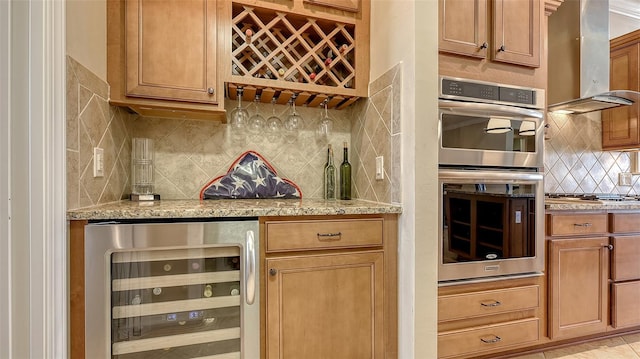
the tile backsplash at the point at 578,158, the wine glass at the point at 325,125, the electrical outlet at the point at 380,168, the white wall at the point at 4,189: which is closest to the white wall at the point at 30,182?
the white wall at the point at 4,189

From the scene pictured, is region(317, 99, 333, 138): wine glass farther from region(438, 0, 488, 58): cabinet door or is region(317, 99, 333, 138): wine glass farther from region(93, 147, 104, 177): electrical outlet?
region(93, 147, 104, 177): electrical outlet

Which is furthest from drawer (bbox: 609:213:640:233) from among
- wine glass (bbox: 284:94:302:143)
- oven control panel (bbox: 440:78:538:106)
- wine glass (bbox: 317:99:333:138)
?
wine glass (bbox: 284:94:302:143)

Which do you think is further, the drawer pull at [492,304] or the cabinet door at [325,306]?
the drawer pull at [492,304]

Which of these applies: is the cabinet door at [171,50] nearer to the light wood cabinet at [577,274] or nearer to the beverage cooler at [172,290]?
the beverage cooler at [172,290]

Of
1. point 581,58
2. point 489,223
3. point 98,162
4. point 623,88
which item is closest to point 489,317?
point 489,223

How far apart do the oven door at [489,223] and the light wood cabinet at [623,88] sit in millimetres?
1517

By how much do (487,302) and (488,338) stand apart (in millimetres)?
206

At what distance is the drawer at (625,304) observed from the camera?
6.49ft

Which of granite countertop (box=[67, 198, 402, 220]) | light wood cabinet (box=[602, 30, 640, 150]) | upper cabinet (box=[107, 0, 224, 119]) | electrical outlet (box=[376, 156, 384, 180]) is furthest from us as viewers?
light wood cabinet (box=[602, 30, 640, 150])

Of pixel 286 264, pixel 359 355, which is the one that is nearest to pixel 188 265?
pixel 286 264

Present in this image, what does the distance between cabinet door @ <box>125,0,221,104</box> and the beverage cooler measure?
705 millimetres

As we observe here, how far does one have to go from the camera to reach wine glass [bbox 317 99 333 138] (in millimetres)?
1869

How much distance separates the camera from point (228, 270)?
51.4 inches

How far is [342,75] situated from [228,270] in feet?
4.18
